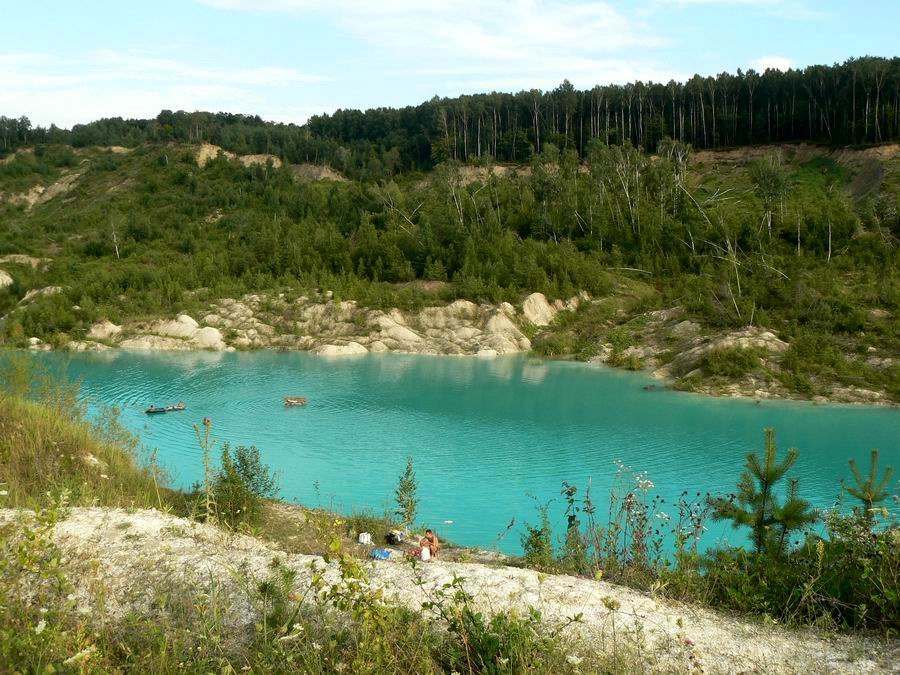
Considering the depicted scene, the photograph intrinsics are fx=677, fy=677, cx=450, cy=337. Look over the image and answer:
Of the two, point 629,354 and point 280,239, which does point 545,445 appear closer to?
point 629,354

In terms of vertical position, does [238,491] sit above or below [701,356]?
above

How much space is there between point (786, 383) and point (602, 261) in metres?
26.6

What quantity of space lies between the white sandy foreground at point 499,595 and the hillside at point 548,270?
31.5 metres

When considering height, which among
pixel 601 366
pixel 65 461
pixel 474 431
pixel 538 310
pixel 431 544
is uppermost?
pixel 65 461

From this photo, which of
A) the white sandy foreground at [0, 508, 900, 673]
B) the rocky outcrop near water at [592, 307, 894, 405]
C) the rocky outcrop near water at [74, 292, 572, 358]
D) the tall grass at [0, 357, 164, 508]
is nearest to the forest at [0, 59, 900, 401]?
the rocky outcrop near water at [592, 307, 894, 405]

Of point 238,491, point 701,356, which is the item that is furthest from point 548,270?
point 238,491

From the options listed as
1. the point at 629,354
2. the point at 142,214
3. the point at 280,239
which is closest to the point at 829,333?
the point at 629,354

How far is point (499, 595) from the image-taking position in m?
6.04

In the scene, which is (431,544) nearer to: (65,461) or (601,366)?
(65,461)

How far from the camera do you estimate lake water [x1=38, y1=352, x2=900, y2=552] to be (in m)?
19.6

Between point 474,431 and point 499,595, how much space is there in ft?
71.7

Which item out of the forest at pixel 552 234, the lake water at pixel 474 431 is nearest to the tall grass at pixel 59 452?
the lake water at pixel 474 431

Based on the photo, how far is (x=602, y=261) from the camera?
59.7 m

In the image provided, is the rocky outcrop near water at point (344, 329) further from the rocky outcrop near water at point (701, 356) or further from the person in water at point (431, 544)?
the person in water at point (431, 544)
